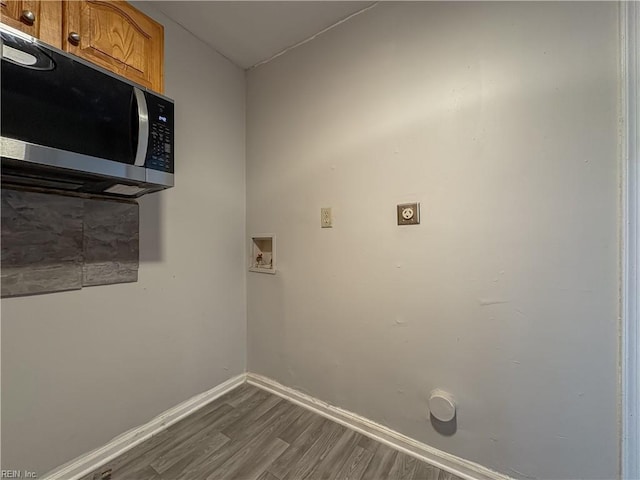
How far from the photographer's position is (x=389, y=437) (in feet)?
4.29

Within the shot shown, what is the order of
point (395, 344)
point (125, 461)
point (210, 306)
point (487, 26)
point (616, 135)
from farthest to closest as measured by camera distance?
point (210, 306) → point (395, 344) → point (125, 461) → point (487, 26) → point (616, 135)

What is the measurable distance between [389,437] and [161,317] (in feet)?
4.52

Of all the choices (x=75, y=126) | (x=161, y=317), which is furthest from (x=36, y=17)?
(x=161, y=317)

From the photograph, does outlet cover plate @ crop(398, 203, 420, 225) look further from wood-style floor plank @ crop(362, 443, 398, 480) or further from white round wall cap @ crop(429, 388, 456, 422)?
wood-style floor plank @ crop(362, 443, 398, 480)

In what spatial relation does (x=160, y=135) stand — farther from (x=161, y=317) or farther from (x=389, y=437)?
(x=389, y=437)

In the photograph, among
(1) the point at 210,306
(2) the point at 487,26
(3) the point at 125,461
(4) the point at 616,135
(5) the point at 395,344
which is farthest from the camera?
(1) the point at 210,306

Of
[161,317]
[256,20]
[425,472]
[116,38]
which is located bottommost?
[425,472]

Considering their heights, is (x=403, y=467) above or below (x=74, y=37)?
below

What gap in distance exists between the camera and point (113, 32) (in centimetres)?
108

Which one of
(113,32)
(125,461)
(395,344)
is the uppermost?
(113,32)

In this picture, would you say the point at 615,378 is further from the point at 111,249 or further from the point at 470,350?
the point at 111,249

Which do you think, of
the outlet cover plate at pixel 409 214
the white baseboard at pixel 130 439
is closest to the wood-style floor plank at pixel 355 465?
the white baseboard at pixel 130 439

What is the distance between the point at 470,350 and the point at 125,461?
166 cm

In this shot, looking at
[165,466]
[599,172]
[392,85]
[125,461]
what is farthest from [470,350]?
[125,461]
